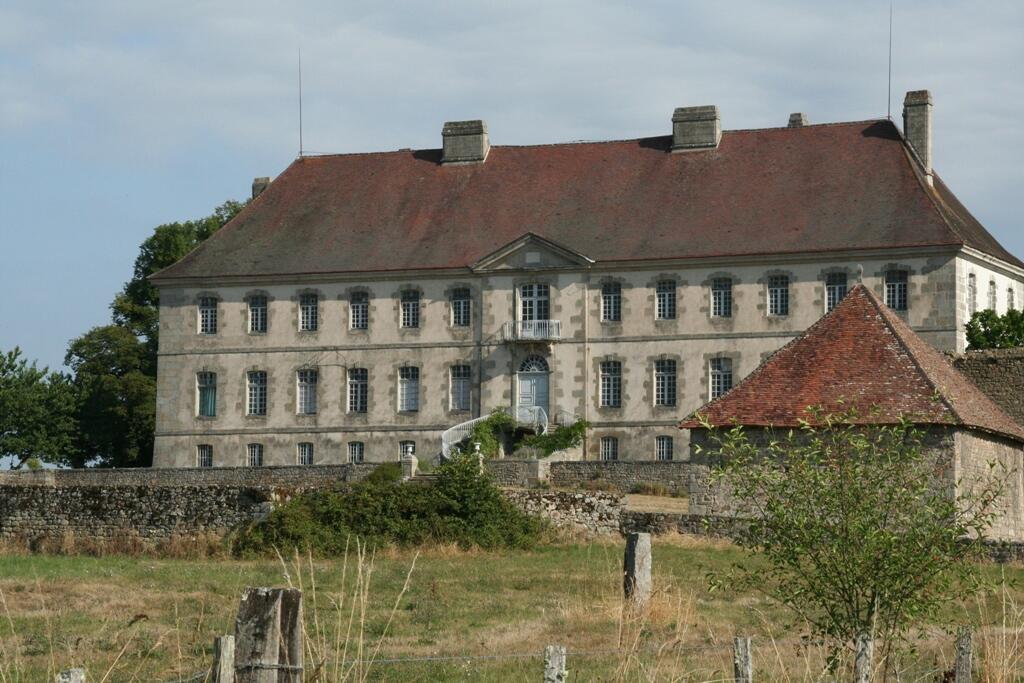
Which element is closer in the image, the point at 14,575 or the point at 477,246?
the point at 14,575

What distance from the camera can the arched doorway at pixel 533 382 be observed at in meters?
44.3

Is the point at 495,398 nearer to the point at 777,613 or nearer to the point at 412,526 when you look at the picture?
the point at 412,526

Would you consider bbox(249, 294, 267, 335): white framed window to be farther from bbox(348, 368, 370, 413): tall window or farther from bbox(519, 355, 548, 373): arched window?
bbox(519, 355, 548, 373): arched window

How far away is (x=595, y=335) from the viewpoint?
44.1 meters

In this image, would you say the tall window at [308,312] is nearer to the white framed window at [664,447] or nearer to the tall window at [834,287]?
the white framed window at [664,447]

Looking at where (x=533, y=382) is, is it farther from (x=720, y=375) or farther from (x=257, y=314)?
(x=257, y=314)

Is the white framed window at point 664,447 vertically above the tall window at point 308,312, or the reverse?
the tall window at point 308,312

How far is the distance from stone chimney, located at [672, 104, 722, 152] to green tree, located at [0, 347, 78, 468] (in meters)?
18.8

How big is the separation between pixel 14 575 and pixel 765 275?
24.8 meters

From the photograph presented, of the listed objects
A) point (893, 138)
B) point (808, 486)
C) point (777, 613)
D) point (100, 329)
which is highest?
point (893, 138)

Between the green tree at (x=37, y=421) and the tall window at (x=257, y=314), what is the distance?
796cm

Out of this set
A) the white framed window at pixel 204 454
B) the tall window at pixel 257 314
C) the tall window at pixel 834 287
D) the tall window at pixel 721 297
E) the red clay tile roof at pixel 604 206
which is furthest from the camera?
the tall window at pixel 257 314

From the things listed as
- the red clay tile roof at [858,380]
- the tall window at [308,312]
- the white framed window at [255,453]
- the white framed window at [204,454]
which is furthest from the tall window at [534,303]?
the red clay tile roof at [858,380]

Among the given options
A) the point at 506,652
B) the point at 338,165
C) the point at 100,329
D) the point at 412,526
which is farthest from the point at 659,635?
the point at 100,329
